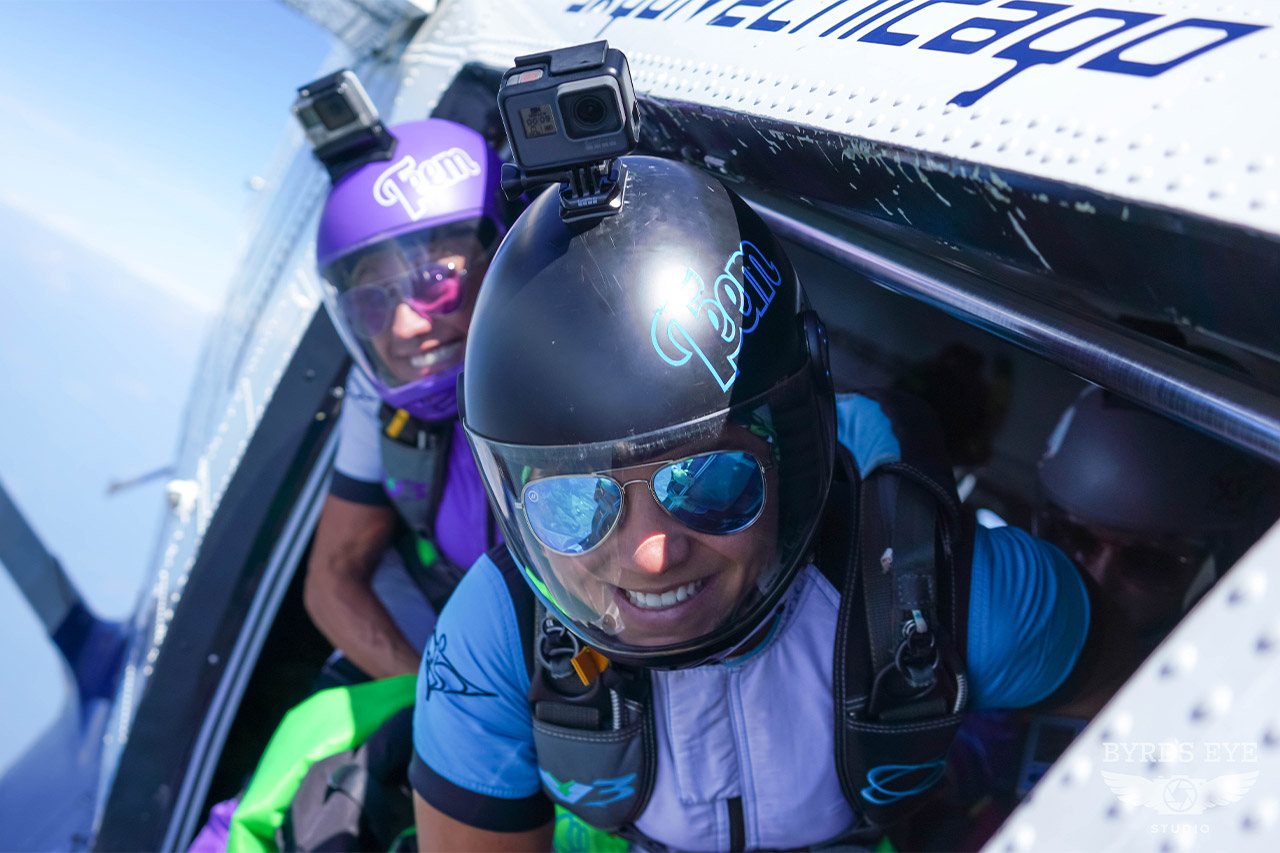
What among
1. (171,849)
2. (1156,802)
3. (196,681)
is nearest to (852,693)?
(1156,802)

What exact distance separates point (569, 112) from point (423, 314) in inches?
42.3

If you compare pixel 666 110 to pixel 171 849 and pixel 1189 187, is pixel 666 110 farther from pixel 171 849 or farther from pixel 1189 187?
pixel 171 849

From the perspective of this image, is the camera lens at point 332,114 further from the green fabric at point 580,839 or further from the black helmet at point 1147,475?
the black helmet at point 1147,475

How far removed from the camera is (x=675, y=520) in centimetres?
106

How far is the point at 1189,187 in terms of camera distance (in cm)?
68

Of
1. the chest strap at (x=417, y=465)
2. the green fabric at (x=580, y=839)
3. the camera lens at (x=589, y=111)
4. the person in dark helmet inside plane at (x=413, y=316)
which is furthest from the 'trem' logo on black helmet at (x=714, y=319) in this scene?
the chest strap at (x=417, y=465)

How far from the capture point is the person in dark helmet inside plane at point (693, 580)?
1.06 metres

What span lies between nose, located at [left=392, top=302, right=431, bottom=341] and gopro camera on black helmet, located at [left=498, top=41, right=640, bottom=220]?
0.97m

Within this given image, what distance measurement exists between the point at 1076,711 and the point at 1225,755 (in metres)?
0.91

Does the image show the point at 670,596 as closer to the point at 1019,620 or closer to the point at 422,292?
the point at 1019,620

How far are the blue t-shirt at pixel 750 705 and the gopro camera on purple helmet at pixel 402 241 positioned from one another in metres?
0.89

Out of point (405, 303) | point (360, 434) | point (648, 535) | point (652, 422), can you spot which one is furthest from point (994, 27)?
point (360, 434)

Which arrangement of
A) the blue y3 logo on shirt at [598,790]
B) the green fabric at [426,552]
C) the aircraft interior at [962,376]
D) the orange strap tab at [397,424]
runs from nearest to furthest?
the blue y3 logo on shirt at [598,790] < the aircraft interior at [962,376] < the orange strap tab at [397,424] < the green fabric at [426,552]

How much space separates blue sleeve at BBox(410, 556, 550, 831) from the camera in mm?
1256
